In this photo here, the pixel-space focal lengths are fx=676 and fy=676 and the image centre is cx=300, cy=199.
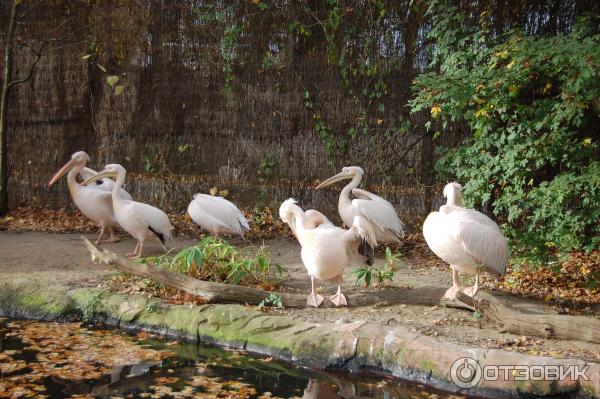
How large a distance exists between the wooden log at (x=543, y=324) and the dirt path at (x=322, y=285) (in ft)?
0.17

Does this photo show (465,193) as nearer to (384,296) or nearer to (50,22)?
(384,296)

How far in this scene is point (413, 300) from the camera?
5.47m

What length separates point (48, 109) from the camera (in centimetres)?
987

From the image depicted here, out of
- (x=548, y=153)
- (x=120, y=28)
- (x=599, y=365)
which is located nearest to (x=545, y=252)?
(x=548, y=153)

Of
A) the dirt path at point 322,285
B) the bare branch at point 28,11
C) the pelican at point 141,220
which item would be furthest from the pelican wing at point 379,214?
the bare branch at point 28,11

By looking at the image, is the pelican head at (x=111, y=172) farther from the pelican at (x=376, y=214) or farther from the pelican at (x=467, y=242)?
the pelican at (x=467, y=242)

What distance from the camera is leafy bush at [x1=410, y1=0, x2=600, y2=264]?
5914mm

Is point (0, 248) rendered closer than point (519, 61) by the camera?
No

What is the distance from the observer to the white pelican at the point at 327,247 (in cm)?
529

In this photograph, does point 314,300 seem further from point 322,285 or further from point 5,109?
point 5,109

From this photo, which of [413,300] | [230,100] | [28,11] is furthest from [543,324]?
[28,11]

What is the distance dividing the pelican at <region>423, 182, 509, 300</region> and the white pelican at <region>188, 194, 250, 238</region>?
107 inches

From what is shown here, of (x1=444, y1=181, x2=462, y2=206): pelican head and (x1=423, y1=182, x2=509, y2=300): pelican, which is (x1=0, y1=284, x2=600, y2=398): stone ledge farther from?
(x1=444, y1=181, x2=462, y2=206): pelican head

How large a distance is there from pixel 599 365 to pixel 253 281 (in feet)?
9.87
